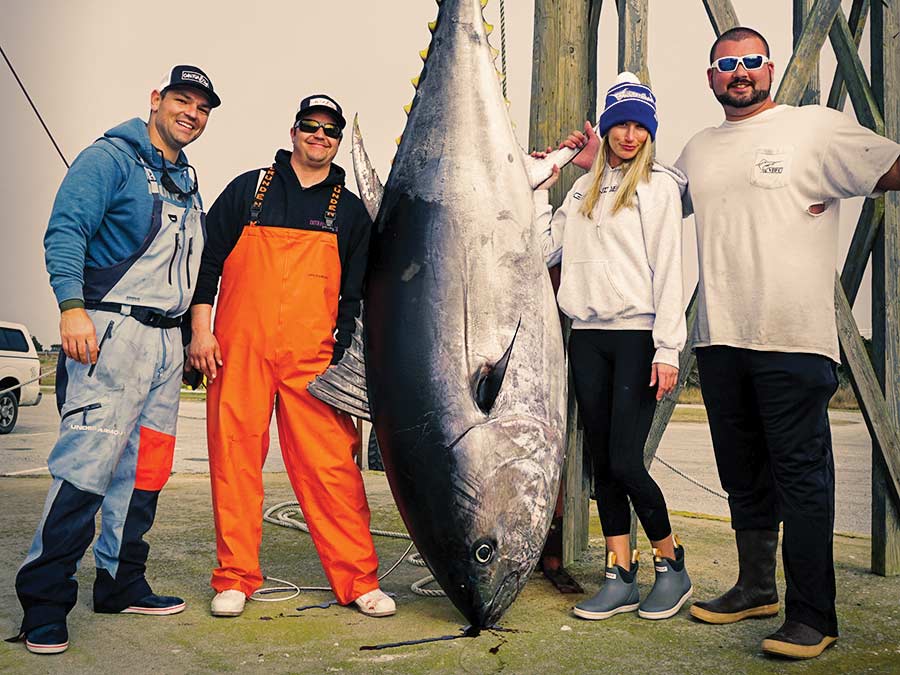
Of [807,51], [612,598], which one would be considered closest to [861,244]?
[807,51]

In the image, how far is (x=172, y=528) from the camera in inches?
179

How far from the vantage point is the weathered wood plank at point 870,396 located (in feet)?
11.7

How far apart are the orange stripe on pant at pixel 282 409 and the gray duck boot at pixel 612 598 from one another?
0.79m

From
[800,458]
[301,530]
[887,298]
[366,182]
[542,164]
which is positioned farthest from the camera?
[301,530]

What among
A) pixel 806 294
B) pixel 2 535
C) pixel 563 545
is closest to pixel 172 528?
pixel 2 535

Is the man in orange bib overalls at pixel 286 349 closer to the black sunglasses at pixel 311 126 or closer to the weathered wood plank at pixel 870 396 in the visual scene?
the black sunglasses at pixel 311 126

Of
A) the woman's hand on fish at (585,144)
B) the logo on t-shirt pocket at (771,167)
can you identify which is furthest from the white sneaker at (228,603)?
the logo on t-shirt pocket at (771,167)

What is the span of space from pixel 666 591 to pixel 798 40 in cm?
241

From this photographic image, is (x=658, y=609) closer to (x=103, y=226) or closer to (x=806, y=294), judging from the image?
(x=806, y=294)

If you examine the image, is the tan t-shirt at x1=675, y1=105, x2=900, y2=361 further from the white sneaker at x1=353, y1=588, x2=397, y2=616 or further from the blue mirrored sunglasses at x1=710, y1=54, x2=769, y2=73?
the white sneaker at x1=353, y1=588, x2=397, y2=616

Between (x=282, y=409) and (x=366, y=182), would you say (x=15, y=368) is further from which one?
(x=366, y=182)

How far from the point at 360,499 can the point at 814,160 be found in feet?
6.42

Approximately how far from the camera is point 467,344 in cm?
261

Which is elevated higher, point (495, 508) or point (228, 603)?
point (495, 508)
